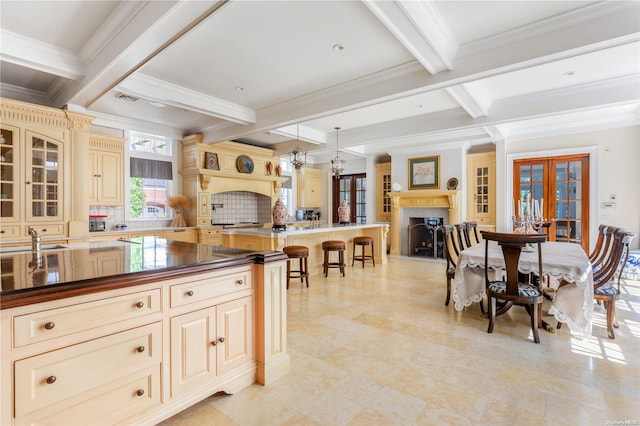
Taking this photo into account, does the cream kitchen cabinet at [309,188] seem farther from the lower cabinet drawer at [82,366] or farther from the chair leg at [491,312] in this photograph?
the lower cabinet drawer at [82,366]

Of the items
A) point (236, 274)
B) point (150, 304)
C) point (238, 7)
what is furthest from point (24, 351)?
point (238, 7)

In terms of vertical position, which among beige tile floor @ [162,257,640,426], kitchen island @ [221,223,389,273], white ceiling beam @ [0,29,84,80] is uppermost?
white ceiling beam @ [0,29,84,80]

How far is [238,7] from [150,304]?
2300mm

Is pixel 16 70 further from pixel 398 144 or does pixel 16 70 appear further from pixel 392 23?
pixel 398 144

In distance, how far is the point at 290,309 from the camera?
3.71m

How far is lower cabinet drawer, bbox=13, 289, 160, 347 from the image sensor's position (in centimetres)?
126

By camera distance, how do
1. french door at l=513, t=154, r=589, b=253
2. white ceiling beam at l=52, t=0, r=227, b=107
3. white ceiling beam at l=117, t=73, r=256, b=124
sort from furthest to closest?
1. french door at l=513, t=154, r=589, b=253
2. white ceiling beam at l=117, t=73, r=256, b=124
3. white ceiling beam at l=52, t=0, r=227, b=107

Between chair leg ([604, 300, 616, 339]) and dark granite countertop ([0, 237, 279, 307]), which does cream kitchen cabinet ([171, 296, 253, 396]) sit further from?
chair leg ([604, 300, 616, 339])

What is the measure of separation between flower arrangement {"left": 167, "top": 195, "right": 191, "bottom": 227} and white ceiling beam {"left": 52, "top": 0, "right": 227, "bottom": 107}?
2660 millimetres

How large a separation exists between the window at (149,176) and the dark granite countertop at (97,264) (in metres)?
3.73

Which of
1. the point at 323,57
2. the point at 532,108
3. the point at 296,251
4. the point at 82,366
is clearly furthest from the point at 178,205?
the point at 532,108

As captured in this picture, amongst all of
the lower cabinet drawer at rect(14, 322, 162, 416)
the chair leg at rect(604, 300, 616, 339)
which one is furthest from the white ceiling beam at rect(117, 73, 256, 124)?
the chair leg at rect(604, 300, 616, 339)

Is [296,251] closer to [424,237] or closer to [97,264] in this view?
[97,264]

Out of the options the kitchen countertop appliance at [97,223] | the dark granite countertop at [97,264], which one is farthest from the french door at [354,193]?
the dark granite countertop at [97,264]
